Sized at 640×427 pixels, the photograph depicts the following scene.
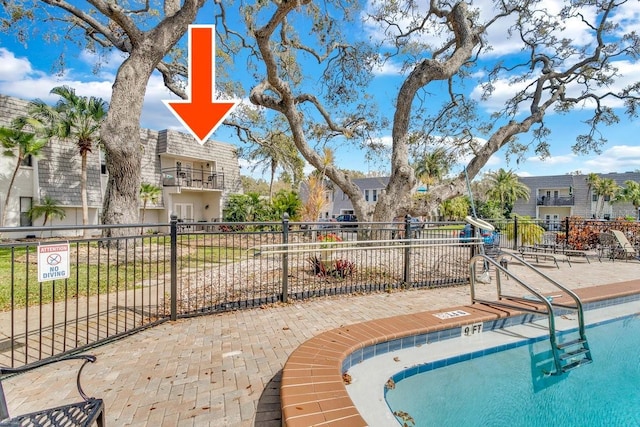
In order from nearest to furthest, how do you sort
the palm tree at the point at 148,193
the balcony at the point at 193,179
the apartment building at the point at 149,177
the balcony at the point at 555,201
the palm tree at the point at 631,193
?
the apartment building at the point at 149,177 < the palm tree at the point at 148,193 < the balcony at the point at 193,179 < the palm tree at the point at 631,193 < the balcony at the point at 555,201

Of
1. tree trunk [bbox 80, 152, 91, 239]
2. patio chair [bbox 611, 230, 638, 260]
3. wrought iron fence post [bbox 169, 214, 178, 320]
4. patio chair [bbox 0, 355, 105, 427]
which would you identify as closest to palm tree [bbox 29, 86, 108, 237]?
tree trunk [bbox 80, 152, 91, 239]

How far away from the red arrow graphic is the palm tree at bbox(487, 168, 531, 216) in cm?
4094

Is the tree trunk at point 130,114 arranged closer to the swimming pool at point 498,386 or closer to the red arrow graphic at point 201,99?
the red arrow graphic at point 201,99

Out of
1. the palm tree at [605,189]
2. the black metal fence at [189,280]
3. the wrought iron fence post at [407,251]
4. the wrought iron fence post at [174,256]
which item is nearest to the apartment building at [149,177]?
the black metal fence at [189,280]

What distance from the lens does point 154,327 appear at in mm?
4324

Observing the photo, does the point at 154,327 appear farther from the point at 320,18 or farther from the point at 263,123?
the point at 263,123

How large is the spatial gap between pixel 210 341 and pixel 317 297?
2268 mm

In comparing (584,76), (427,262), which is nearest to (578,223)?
(584,76)

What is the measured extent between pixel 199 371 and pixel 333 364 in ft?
4.15

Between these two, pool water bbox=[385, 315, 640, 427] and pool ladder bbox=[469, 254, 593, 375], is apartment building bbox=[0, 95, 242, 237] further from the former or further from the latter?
pool water bbox=[385, 315, 640, 427]

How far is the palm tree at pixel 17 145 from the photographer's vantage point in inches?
588

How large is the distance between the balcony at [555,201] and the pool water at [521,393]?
4182 cm

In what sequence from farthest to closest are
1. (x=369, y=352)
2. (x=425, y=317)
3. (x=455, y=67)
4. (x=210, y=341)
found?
1. (x=455, y=67)
2. (x=425, y=317)
3. (x=210, y=341)
4. (x=369, y=352)

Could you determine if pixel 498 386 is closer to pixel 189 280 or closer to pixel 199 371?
pixel 199 371
